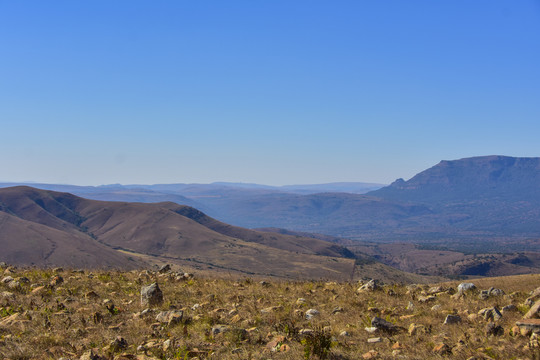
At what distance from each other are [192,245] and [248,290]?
479ft

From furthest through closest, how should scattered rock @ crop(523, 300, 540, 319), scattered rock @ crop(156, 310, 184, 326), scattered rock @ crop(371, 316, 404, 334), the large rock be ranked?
the large rock < scattered rock @ crop(156, 310, 184, 326) < scattered rock @ crop(371, 316, 404, 334) < scattered rock @ crop(523, 300, 540, 319)

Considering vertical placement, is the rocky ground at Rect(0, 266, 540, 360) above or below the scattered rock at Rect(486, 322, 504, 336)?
below

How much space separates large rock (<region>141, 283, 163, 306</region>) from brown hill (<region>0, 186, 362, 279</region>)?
291 ft

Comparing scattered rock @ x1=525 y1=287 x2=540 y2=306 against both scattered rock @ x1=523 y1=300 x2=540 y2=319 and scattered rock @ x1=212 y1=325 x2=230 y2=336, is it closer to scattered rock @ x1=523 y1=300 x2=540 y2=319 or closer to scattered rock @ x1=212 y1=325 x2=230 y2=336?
scattered rock @ x1=523 y1=300 x2=540 y2=319

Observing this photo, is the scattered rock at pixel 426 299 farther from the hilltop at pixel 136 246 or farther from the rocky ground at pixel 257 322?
the hilltop at pixel 136 246

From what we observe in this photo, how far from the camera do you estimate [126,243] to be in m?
162

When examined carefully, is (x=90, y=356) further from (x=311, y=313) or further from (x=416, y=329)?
(x=416, y=329)

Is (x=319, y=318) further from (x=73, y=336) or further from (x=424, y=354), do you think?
(x=73, y=336)

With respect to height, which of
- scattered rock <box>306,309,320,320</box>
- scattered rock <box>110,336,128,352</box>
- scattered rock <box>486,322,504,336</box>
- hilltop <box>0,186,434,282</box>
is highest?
scattered rock <box>486,322,504,336</box>

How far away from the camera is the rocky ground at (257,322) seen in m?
7.96

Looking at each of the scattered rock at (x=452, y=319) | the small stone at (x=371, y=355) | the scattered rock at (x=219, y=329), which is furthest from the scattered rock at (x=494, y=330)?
the scattered rock at (x=219, y=329)

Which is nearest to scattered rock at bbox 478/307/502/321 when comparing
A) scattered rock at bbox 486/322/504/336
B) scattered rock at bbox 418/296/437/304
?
scattered rock at bbox 486/322/504/336

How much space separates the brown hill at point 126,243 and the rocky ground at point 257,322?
290ft

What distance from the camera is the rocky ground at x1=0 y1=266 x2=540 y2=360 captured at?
7961 millimetres
